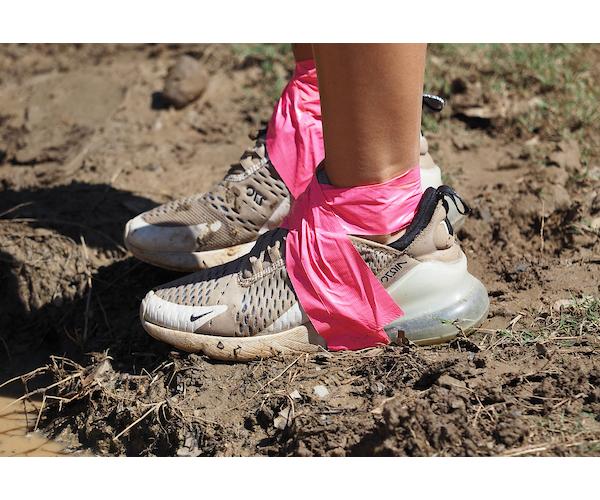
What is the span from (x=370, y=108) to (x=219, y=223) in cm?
85

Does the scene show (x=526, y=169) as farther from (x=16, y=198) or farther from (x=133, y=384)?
(x=16, y=198)

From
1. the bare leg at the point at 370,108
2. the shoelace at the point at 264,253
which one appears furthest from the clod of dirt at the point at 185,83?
the bare leg at the point at 370,108

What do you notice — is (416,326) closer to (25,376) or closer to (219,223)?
(219,223)

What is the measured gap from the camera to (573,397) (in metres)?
1.88

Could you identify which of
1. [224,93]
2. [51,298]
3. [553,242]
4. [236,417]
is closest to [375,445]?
[236,417]

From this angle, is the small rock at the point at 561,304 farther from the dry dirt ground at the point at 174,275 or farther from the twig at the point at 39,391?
the twig at the point at 39,391

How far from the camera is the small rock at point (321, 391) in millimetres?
2041

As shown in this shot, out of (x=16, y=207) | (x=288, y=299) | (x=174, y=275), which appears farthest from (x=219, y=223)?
(x=16, y=207)

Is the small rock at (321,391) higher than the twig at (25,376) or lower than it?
higher

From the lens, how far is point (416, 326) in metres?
2.12

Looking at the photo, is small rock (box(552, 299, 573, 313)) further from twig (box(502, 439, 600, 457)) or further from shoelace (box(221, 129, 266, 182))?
shoelace (box(221, 129, 266, 182))

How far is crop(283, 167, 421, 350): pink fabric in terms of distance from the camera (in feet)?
6.73

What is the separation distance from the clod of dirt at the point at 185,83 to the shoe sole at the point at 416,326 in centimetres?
187

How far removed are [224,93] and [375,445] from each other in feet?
8.09
